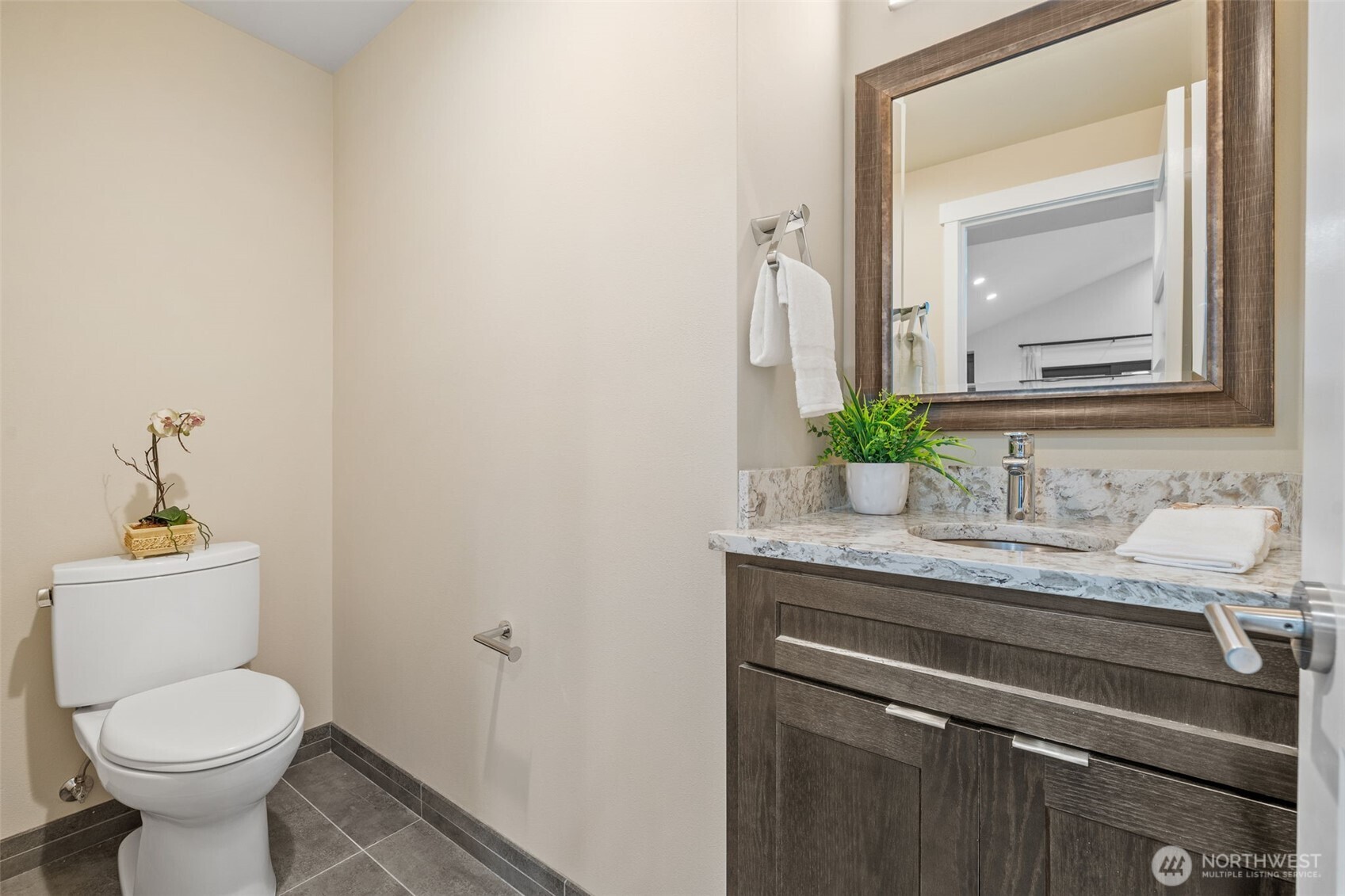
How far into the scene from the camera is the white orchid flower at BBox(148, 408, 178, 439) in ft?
5.65

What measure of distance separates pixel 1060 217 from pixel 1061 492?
571 millimetres

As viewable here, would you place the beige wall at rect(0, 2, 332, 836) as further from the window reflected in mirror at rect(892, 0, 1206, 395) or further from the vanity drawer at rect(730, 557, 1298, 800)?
the window reflected in mirror at rect(892, 0, 1206, 395)

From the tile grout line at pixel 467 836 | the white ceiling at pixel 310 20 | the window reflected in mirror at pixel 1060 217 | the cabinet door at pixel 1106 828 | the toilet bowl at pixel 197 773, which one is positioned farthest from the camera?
the white ceiling at pixel 310 20

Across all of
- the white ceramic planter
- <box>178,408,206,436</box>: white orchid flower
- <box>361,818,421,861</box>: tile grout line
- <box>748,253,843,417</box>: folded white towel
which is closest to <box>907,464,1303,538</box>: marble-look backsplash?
the white ceramic planter

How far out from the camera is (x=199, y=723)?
1.39 m

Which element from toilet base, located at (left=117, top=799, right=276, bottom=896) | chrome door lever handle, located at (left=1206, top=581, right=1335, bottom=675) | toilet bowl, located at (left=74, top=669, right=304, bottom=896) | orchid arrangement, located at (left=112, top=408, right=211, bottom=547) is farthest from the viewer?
orchid arrangement, located at (left=112, top=408, right=211, bottom=547)

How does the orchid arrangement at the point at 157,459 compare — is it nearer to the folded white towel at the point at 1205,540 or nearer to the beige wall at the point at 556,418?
the beige wall at the point at 556,418

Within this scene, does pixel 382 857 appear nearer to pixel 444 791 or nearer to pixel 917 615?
pixel 444 791

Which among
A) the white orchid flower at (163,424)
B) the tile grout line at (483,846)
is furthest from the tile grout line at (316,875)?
the white orchid flower at (163,424)

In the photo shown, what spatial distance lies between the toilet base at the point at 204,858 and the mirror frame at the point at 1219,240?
1.89 metres

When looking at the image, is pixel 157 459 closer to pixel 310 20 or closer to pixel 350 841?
pixel 350 841

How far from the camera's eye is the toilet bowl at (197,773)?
4.17 ft

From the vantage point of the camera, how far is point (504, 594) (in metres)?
1.59

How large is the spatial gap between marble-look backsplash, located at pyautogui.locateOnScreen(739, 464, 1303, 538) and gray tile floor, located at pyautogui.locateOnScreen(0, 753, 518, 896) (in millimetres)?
1229
